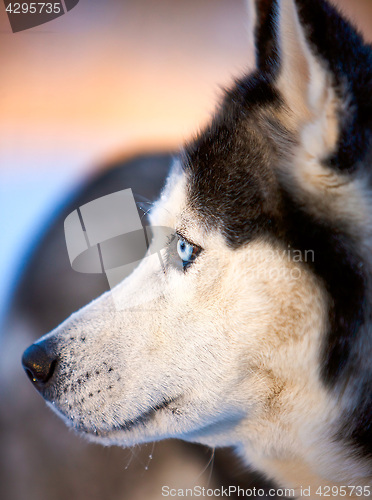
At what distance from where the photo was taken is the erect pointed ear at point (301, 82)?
437 millimetres

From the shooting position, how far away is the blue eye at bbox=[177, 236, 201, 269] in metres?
0.56

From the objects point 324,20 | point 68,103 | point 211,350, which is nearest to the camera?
point 324,20

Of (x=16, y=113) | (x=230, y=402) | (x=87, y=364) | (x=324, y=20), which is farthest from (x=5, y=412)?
(x=324, y=20)

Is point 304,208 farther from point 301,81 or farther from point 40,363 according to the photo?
point 40,363

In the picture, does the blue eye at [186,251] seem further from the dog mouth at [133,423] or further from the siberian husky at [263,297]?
the dog mouth at [133,423]

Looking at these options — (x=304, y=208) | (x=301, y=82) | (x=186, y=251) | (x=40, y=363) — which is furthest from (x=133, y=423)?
(x=301, y=82)

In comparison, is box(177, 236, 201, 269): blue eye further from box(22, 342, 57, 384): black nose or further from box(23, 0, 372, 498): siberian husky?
box(22, 342, 57, 384): black nose

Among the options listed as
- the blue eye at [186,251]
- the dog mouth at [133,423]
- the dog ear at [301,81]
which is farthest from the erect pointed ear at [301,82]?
the dog mouth at [133,423]

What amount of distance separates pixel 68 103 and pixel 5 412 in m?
0.58

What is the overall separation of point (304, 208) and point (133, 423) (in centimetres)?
40

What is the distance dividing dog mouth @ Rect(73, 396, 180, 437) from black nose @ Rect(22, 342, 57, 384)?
9 centimetres

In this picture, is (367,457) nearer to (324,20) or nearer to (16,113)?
(324,20)

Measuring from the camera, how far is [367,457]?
1.82ft

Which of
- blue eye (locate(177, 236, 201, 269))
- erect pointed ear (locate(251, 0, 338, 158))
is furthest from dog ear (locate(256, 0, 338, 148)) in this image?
blue eye (locate(177, 236, 201, 269))
